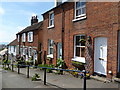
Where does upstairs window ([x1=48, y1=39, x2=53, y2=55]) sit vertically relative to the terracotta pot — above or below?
above

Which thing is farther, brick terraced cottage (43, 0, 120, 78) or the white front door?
the white front door

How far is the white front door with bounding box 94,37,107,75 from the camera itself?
8633 millimetres

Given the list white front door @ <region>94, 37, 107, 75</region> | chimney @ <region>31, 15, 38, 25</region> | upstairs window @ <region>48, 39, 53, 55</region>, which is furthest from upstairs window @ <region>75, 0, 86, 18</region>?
chimney @ <region>31, 15, 38, 25</region>

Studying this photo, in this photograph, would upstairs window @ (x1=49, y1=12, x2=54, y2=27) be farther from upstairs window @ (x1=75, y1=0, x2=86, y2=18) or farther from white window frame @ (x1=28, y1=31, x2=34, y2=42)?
white window frame @ (x1=28, y1=31, x2=34, y2=42)

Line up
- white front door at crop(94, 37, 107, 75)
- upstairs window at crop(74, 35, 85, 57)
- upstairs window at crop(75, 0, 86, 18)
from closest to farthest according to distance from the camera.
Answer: white front door at crop(94, 37, 107, 75) < upstairs window at crop(74, 35, 85, 57) < upstairs window at crop(75, 0, 86, 18)

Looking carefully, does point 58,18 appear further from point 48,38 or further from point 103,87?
point 103,87

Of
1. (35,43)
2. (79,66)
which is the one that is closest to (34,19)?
(35,43)

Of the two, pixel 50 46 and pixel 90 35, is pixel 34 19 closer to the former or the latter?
pixel 50 46

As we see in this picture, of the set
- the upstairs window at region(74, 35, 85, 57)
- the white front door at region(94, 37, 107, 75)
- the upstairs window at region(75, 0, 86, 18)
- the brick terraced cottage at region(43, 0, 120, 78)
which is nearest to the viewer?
the brick terraced cottage at region(43, 0, 120, 78)

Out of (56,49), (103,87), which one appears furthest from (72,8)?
(103,87)

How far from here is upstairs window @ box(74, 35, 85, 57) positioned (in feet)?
34.4

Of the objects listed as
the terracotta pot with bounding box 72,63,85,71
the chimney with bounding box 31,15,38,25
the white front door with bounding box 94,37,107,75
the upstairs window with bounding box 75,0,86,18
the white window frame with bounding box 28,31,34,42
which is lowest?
A: the terracotta pot with bounding box 72,63,85,71

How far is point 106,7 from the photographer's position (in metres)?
8.44

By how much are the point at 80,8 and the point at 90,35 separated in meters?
2.62
